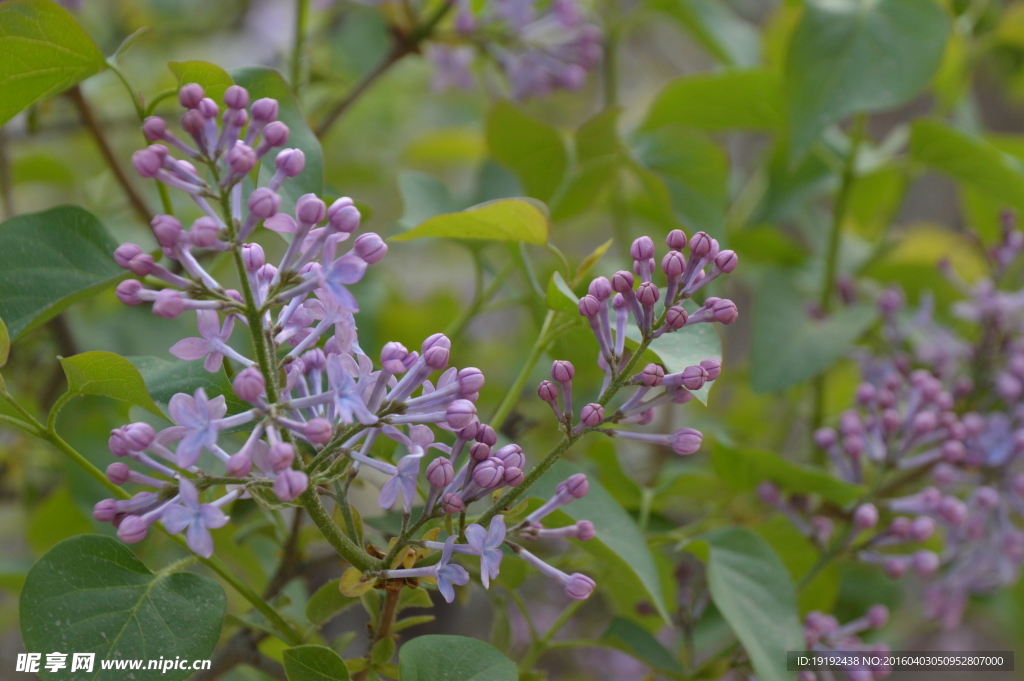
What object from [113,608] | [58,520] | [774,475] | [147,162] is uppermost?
[147,162]

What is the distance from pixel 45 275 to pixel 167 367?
95 millimetres

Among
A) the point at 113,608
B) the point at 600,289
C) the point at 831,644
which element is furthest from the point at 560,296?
the point at 831,644

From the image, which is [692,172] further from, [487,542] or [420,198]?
[487,542]

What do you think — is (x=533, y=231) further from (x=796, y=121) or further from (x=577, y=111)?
(x=577, y=111)

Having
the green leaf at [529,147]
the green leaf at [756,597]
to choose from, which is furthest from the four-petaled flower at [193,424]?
the green leaf at [529,147]

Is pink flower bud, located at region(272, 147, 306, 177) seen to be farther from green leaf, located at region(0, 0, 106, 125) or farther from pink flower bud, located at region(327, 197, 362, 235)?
green leaf, located at region(0, 0, 106, 125)

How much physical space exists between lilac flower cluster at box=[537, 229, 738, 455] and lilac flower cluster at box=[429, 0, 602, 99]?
0.53 m

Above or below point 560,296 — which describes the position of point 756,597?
below

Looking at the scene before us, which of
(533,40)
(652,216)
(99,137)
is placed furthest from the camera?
(652,216)

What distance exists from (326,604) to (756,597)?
28 cm

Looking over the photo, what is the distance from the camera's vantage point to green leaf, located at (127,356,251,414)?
0.38m

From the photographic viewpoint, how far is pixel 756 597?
0.55m

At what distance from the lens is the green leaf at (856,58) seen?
684 millimetres

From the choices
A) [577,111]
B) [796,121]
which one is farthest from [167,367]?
[577,111]
